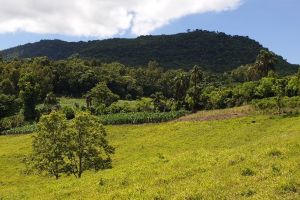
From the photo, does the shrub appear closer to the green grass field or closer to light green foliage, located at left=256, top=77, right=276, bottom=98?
the green grass field

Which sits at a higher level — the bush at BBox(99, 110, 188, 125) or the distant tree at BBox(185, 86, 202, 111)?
the distant tree at BBox(185, 86, 202, 111)

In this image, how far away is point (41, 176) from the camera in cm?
6381

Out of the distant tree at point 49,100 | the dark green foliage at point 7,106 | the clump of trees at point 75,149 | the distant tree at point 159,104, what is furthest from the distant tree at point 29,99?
the clump of trees at point 75,149

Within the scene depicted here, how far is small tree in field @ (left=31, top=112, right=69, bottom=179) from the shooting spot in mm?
52094

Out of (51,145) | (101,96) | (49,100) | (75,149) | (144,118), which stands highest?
(101,96)

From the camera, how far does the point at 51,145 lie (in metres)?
53.5

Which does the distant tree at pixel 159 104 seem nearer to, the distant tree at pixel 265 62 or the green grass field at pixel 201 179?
the distant tree at pixel 265 62

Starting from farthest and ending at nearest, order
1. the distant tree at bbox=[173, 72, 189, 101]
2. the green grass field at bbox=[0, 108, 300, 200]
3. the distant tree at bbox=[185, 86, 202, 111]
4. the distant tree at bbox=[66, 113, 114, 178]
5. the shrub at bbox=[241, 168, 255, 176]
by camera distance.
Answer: the distant tree at bbox=[173, 72, 189, 101]
the distant tree at bbox=[185, 86, 202, 111]
the distant tree at bbox=[66, 113, 114, 178]
the shrub at bbox=[241, 168, 255, 176]
the green grass field at bbox=[0, 108, 300, 200]

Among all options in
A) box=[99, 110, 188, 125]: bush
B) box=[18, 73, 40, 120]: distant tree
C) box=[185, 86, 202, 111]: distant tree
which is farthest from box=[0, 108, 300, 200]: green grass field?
box=[18, 73, 40, 120]: distant tree

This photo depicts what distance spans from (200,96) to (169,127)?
32799mm

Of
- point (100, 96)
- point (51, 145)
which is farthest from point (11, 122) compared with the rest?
point (51, 145)

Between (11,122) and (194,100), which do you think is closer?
(194,100)

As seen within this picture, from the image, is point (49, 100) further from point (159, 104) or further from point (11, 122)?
point (159, 104)

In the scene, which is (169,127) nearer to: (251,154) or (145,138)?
(145,138)
